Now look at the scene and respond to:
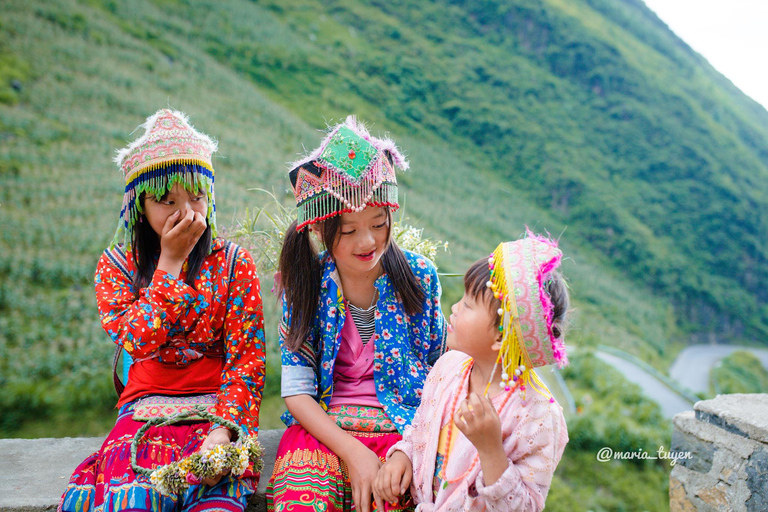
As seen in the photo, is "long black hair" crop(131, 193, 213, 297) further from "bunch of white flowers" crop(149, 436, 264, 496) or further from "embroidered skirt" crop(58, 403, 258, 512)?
"bunch of white flowers" crop(149, 436, 264, 496)

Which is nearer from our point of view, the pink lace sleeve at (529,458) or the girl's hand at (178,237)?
the pink lace sleeve at (529,458)

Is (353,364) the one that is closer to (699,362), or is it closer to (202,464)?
(202,464)

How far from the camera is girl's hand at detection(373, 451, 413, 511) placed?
1.68 metres

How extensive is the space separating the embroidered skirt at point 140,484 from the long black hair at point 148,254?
570 millimetres

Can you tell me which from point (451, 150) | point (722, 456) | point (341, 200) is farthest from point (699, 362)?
point (341, 200)

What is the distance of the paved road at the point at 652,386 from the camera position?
11.4m

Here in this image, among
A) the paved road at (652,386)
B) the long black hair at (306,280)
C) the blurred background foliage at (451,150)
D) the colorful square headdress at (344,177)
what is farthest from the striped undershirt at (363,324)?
the paved road at (652,386)

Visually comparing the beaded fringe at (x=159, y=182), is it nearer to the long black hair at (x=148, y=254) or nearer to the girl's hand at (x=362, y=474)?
the long black hair at (x=148, y=254)

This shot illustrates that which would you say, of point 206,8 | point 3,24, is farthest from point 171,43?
point 3,24

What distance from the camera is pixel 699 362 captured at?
18688 mm

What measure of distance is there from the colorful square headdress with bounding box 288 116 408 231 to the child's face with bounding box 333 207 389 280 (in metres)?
0.05

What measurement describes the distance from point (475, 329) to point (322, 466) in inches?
30.2

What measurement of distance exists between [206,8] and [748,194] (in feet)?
92.3

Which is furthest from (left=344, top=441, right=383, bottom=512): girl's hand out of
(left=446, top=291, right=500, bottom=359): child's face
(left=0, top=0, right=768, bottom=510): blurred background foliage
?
(left=0, top=0, right=768, bottom=510): blurred background foliage
